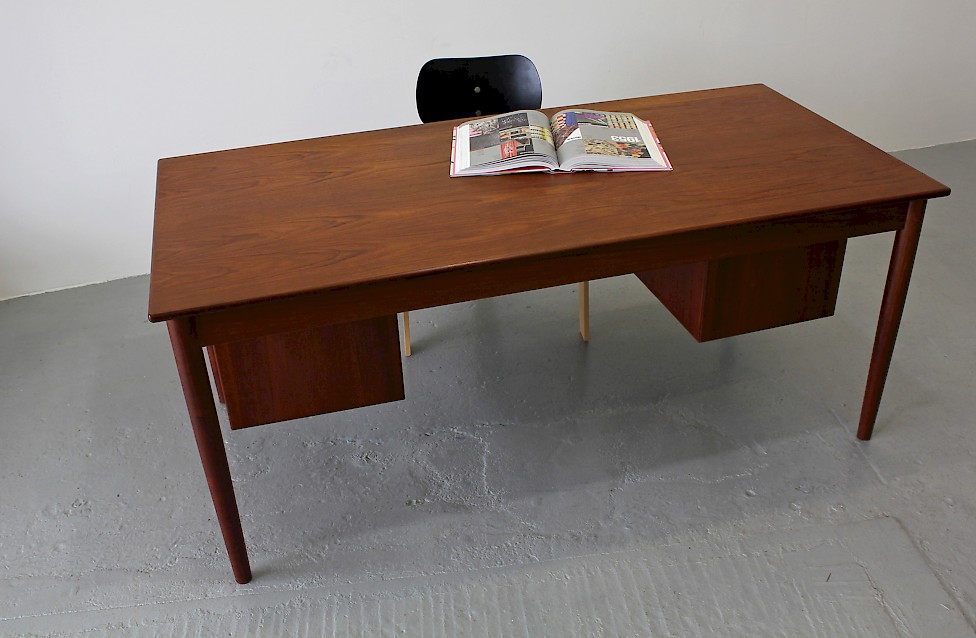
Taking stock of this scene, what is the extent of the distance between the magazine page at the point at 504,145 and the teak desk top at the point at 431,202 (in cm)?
3

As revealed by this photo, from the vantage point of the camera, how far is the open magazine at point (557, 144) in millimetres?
1990

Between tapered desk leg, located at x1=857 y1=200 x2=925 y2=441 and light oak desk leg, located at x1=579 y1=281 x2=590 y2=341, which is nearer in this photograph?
tapered desk leg, located at x1=857 y1=200 x2=925 y2=441

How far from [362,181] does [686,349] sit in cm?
111

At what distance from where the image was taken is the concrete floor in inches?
72.7

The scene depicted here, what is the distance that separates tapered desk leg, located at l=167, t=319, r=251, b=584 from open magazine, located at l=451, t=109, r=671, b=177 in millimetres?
717

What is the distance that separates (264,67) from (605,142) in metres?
1.53

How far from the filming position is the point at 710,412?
236 centimetres

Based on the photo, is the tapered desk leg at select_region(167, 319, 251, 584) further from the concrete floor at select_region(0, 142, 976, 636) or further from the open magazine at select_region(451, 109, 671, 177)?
the open magazine at select_region(451, 109, 671, 177)

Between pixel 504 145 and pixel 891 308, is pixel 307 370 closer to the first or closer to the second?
pixel 504 145

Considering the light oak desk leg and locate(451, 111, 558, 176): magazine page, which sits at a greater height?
locate(451, 111, 558, 176): magazine page

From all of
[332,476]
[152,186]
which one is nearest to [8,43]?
[152,186]

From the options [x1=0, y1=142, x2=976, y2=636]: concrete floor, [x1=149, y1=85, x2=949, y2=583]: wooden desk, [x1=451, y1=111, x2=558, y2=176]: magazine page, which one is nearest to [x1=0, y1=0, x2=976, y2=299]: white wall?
[x1=0, y1=142, x2=976, y2=636]: concrete floor

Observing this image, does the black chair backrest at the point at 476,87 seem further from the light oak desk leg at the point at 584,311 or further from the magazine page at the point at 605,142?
the light oak desk leg at the point at 584,311

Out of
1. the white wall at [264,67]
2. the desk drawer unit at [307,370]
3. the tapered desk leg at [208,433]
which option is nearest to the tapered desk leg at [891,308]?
the desk drawer unit at [307,370]
